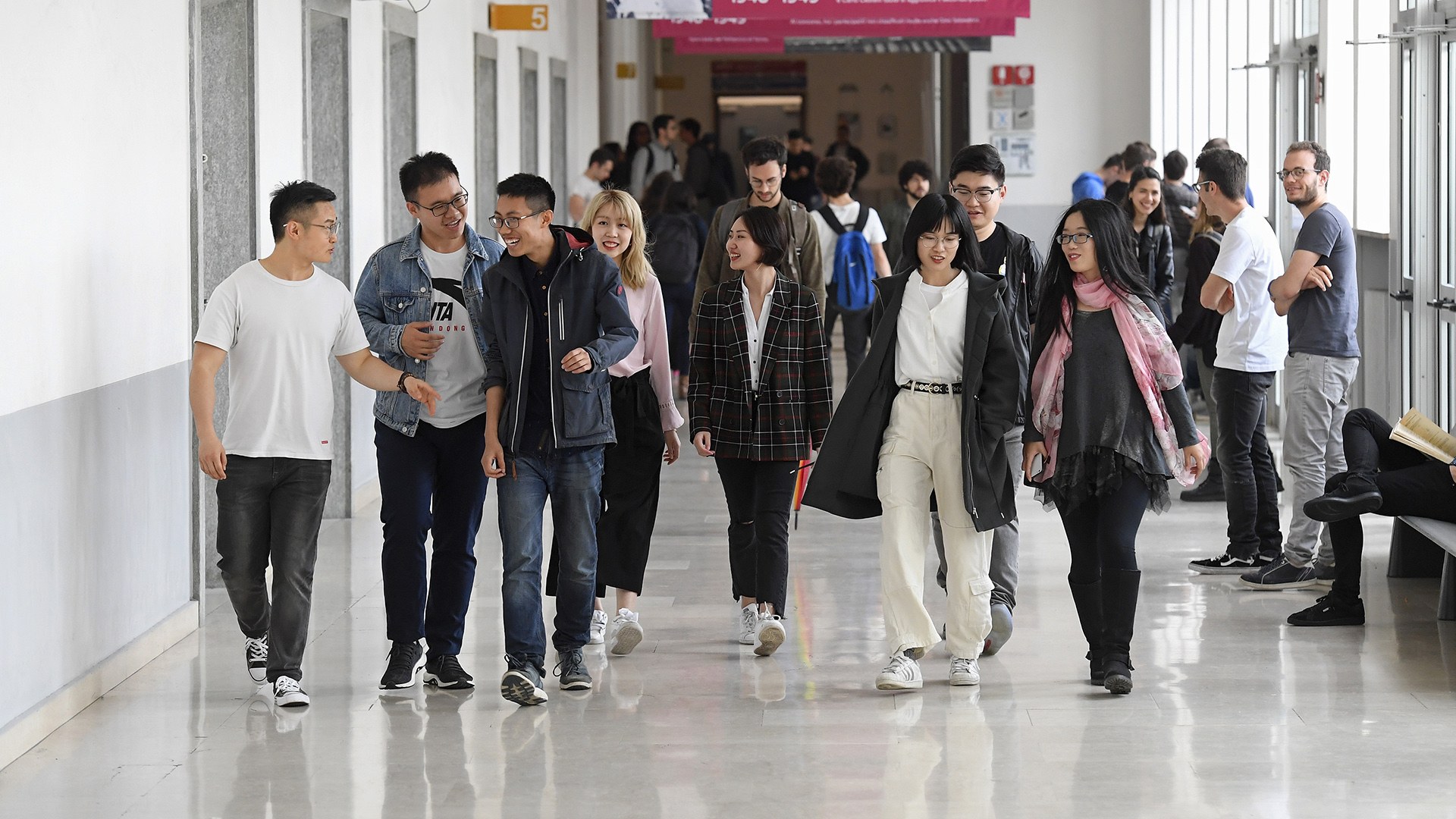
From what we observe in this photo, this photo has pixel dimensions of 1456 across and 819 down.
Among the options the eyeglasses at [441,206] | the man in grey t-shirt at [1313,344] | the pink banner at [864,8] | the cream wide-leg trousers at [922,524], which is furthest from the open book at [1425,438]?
the pink banner at [864,8]

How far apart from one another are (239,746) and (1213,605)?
3521 mm

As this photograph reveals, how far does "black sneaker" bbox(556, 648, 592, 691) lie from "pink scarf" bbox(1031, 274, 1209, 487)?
1.46 meters

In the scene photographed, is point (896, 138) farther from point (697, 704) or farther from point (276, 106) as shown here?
point (697, 704)

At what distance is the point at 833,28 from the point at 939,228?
11915mm

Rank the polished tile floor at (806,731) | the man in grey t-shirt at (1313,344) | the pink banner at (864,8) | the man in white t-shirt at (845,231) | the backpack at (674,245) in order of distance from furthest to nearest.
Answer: the pink banner at (864,8) < the backpack at (674,245) < the man in white t-shirt at (845,231) < the man in grey t-shirt at (1313,344) < the polished tile floor at (806,731)

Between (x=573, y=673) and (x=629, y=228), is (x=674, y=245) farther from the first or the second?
(x=573, y=673)

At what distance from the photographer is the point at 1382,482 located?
5.68m

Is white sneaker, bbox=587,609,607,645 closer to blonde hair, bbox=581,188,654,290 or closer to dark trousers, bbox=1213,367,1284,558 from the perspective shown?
blonde hair, bbox=581,188,654,290

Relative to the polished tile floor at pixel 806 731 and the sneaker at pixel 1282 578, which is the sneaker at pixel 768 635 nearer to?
the polished tile floor at pixel 806 731

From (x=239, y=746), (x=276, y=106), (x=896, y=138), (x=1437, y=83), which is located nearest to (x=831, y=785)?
(x=239, y=746)

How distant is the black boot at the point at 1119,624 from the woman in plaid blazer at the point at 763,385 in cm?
101

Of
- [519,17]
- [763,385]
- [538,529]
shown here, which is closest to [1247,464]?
[763,385]

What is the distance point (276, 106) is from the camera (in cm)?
712

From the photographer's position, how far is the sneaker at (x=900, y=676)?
4930 millimetres
